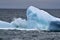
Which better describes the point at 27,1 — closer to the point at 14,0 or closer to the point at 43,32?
the point at 14,0

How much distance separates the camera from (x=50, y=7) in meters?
4.30

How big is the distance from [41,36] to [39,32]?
0.12 ft

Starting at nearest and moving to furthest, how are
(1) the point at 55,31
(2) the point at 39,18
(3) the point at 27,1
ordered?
(1) the point at 55,31
(2) the point at 39,18
(3) the point at 27,1

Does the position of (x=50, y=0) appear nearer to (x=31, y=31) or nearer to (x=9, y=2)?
(x=9, y=2)

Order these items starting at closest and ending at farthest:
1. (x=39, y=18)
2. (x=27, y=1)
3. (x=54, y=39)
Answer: (x=54, y=39)
(x=39, y=18)
(x=27, y=1)

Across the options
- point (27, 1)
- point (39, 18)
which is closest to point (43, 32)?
point (39, 18)

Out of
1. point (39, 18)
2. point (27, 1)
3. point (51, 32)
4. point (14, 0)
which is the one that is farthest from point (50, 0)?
point (51, 32)

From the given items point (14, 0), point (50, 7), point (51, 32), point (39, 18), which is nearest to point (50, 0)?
point (50, 7)

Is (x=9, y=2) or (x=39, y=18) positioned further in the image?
(x=9, y=2)

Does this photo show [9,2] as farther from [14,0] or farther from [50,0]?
[50,0]

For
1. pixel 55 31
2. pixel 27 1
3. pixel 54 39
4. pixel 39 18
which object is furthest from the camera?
pixel 27 1

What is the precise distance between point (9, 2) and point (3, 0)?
16 cm

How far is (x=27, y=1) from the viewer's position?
4258mm

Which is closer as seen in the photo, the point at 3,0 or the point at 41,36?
the point at 41,36
